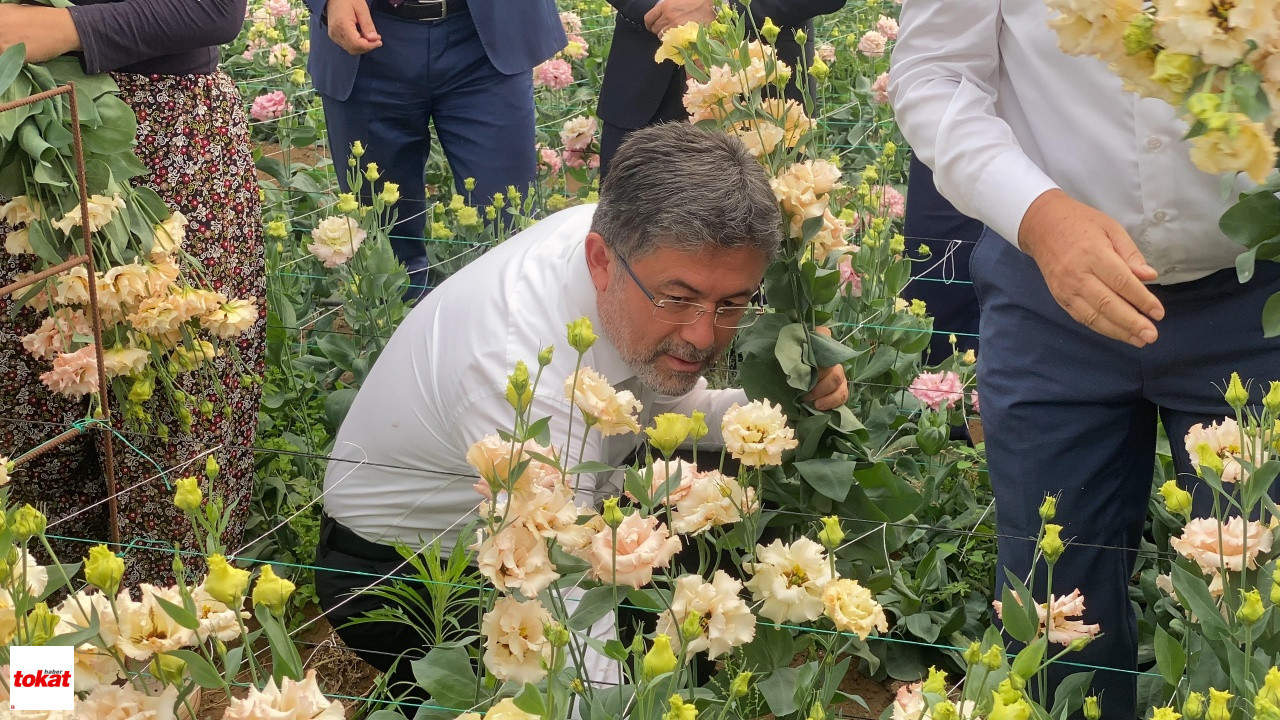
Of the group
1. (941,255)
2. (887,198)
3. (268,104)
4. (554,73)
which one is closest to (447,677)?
(887,198)

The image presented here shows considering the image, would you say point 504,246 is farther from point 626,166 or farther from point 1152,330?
point 1152,330

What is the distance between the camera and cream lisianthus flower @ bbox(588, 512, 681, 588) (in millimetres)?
936

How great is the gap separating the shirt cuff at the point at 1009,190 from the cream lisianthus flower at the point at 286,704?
0.79 m

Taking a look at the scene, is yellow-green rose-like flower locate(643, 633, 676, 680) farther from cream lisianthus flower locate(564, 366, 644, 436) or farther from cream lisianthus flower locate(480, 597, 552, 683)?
cream lisianthus flower locate(564, 366, 644, 436)

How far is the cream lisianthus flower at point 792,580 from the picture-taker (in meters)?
1.00

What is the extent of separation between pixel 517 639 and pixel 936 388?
59.1 inches

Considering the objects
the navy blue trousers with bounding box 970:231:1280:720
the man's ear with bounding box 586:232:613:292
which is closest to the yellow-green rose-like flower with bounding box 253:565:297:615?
the navy blue trousers with bounding box 970:231:1280:720

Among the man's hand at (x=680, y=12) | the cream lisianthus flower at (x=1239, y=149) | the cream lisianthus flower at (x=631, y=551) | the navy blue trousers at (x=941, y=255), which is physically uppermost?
the cream lisianthus flower at (x=1239, y=149)

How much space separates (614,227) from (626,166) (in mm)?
79

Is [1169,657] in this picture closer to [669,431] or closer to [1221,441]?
[1221,441]

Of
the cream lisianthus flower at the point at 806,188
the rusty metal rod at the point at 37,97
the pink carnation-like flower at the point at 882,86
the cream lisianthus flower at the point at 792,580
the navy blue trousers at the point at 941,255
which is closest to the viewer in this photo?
the cream lisianthus flower at the point at 792,580

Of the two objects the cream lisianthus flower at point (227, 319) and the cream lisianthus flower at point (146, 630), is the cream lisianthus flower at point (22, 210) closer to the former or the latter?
the cream lisianthus flower at point (227, 319)

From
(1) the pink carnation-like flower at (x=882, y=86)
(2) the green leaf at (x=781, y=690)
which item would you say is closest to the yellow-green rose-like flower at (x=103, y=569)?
(2) the green leaf at (x=781, y=690)

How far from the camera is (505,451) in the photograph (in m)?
0.93
